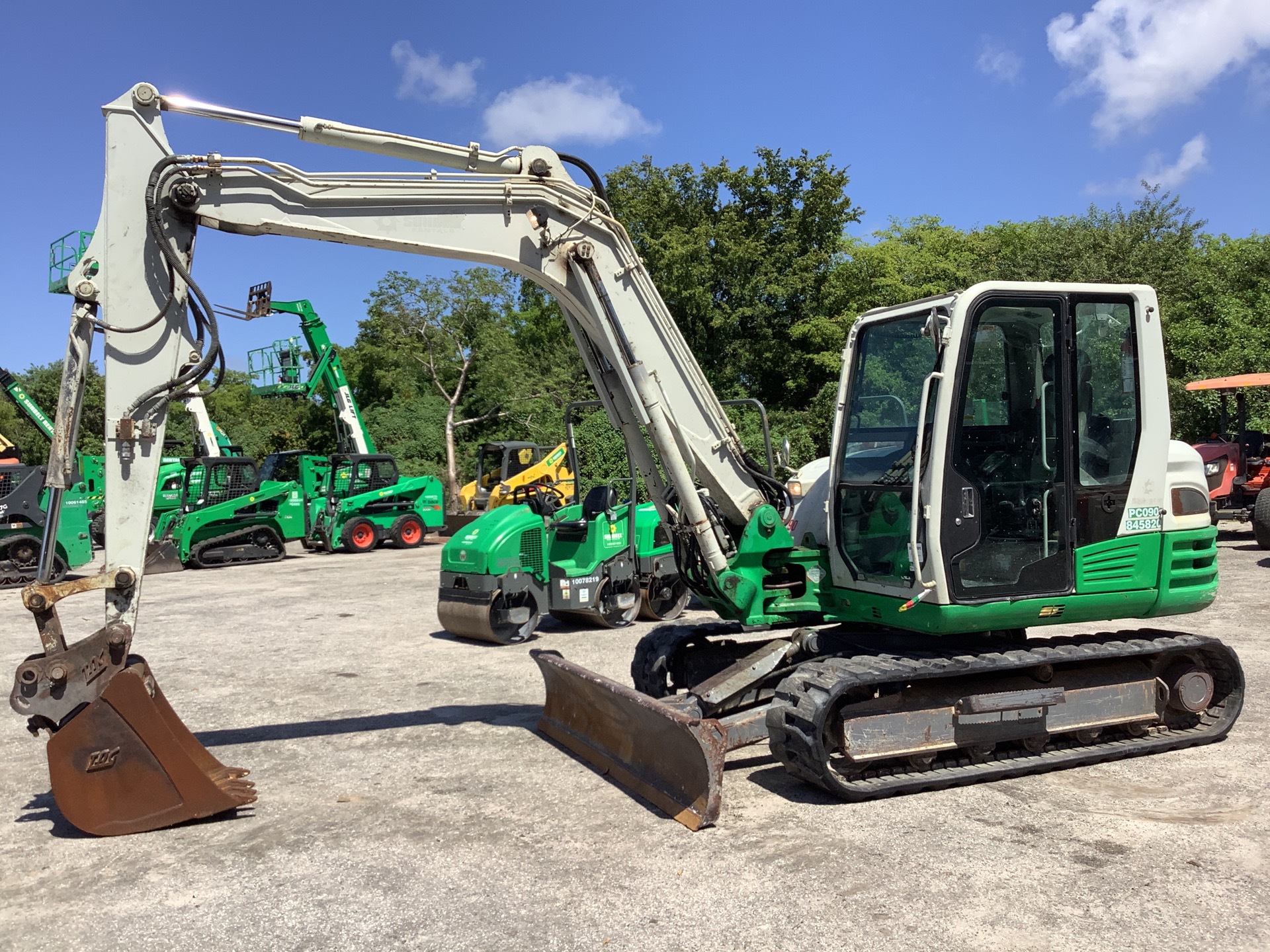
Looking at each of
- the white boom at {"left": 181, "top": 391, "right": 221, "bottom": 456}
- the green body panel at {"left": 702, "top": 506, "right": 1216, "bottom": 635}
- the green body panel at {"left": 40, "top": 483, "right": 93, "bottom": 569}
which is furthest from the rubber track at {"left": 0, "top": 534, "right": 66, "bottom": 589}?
the green body panel at {"left": 702, "top": 506, "right": 1216, "bottom": 635}

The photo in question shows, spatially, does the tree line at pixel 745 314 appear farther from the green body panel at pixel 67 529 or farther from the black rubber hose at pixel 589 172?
the black rubber hose at pixel 589 172

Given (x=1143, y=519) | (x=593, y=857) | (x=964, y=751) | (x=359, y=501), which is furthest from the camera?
(x=359, y=501)

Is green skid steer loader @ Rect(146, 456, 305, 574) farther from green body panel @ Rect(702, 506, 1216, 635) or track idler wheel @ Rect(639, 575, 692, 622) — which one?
green body panel @ Rect(702, 506, 1216, 635)

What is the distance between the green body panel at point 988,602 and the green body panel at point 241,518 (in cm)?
1561

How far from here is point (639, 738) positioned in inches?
224

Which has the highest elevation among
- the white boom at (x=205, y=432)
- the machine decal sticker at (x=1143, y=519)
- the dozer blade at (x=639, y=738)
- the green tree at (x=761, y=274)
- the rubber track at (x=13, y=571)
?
the green tree at (x=761, y=274)

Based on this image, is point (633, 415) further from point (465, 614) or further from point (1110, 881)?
point (465, 614)

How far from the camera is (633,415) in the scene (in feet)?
21.4

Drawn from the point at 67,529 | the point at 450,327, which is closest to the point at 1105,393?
the point at 67,529

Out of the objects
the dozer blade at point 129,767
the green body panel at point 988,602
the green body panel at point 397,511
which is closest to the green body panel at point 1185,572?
the green body panel at point 988,602

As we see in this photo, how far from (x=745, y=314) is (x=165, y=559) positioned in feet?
56.2

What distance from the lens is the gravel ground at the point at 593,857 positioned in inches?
156

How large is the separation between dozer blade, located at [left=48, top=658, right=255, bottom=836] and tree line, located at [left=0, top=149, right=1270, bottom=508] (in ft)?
65.6

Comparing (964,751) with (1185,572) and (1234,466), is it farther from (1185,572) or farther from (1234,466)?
(1234,466)
